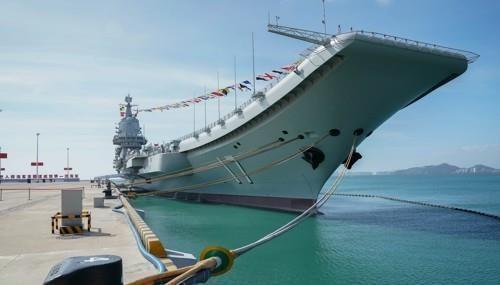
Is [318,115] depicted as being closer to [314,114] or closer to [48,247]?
[314,114]

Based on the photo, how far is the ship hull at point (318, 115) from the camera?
13.7m

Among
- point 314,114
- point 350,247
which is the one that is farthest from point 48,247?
point 314,114

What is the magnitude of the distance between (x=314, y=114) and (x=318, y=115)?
0.17 meters

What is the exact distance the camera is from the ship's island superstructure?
13.6 meters

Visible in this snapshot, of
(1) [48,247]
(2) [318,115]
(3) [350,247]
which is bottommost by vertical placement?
(3) [350,247]

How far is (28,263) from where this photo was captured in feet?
22.3

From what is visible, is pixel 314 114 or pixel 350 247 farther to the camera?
pixel 314 114

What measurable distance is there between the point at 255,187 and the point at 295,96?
680cm

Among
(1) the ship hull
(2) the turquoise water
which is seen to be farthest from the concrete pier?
(1) the ship hull

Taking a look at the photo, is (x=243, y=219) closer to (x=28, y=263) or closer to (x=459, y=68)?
(x=459, y=68)

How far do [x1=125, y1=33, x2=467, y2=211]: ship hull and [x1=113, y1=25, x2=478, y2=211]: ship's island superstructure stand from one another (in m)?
0.03

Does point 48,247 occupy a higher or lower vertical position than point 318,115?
lower

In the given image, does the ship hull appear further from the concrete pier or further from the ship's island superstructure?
the concrete pier

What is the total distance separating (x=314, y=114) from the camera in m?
16.5
